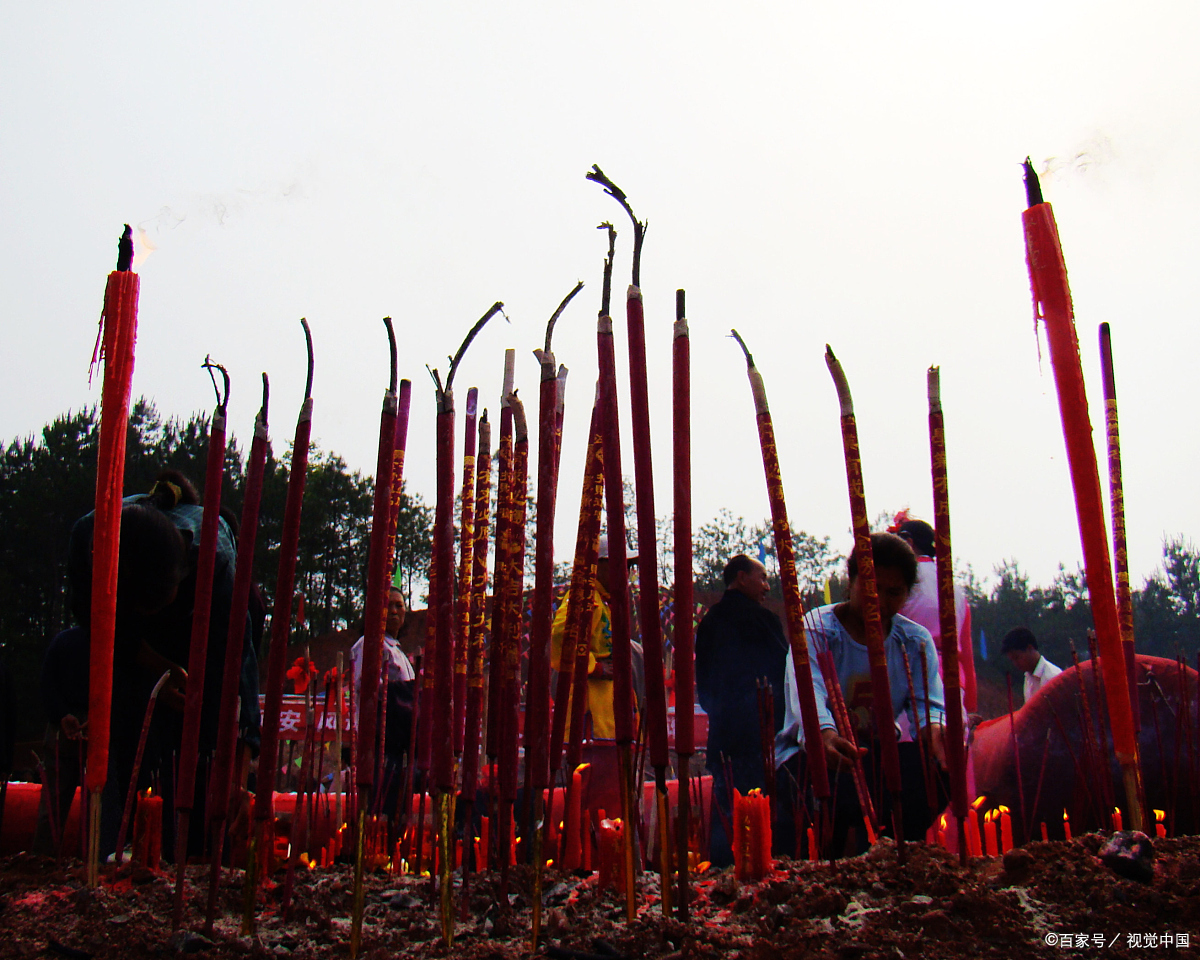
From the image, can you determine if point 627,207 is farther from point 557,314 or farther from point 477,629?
point 477,629

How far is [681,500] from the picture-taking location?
1.54 metres

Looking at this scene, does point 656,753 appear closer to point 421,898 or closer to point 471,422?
point 421,898

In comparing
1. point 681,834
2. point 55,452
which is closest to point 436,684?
point 681,834

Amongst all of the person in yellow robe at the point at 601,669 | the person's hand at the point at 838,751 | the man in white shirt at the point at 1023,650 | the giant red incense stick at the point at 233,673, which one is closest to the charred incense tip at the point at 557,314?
the giant red incense stick at the point at 233,673

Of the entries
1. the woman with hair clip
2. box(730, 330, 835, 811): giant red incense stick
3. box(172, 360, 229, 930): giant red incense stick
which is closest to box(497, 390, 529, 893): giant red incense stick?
box(730, 330, 835, 811): giant red incense stick

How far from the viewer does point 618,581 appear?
152 centimetres

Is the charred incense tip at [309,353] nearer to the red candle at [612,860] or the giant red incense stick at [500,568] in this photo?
the giant red incense stick at [500,568]

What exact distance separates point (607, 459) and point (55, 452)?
26.2 meters

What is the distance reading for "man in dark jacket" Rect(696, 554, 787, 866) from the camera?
387 centimetres

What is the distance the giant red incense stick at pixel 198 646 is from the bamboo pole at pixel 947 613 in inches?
54.2

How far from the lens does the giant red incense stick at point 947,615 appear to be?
1592mm

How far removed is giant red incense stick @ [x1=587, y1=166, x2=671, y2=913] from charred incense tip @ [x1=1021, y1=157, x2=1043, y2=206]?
2.75 feet

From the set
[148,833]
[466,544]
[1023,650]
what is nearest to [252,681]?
[148,833]

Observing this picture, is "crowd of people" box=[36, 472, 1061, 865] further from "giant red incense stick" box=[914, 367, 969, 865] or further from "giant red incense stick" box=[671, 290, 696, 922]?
"giant red incense stick" box=[671, 290, 696, 922]
